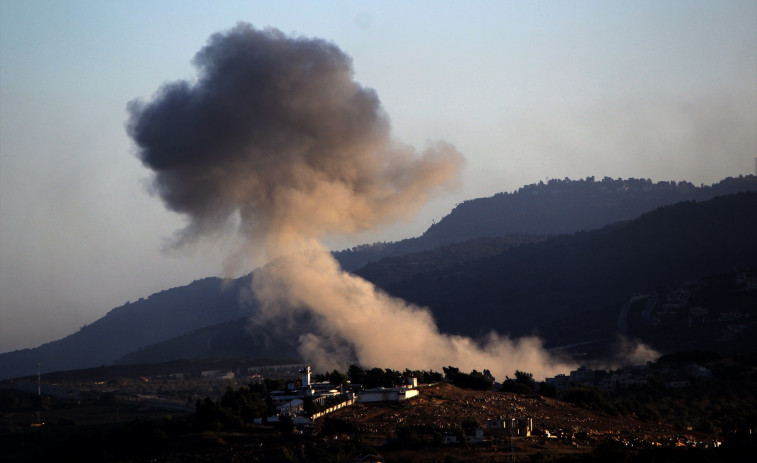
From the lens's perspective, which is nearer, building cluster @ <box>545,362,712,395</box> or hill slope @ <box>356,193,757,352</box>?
building cluster @ <box>545,362,712,395</box>

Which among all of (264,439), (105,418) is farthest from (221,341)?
(264,439)

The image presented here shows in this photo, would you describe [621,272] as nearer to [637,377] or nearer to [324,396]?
[637,377]

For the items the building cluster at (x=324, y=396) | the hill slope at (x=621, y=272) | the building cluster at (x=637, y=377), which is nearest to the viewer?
the building cluster at (x=324, y=396)

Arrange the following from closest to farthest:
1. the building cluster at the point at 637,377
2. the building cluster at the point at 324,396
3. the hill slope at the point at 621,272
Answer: the building cluster at the point at 324,396 < the building cluster at the point at 637,377 < the hill slope at the point at 621,272

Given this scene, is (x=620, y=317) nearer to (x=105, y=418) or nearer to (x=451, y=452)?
(x=105, y=418)

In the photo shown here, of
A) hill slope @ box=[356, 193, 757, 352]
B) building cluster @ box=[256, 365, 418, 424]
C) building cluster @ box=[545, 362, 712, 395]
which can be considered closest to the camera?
building cluster @ box=[256, 365, 418, 424]

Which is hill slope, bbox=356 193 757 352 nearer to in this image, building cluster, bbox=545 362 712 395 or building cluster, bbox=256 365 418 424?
building cluster, bbox=545 362 712 395

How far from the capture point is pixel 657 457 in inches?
2317

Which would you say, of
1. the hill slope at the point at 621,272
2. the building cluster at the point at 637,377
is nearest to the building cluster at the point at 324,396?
the building cluster at the point at 637,377

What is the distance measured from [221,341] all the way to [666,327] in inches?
2929

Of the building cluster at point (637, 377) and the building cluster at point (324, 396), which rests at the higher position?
the building cluster at point (324, 396)

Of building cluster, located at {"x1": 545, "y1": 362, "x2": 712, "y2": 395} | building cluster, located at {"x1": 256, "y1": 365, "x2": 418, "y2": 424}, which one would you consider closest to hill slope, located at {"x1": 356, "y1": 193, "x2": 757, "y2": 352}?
building cluster, located at {"x1": 545, "y1": 362, "x2": 712, "y2": 395}

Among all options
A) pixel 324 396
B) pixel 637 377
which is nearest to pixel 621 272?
pixel 637 377

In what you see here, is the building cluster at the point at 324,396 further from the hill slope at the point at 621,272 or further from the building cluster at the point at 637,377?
the hill slope at the point at 621,272
